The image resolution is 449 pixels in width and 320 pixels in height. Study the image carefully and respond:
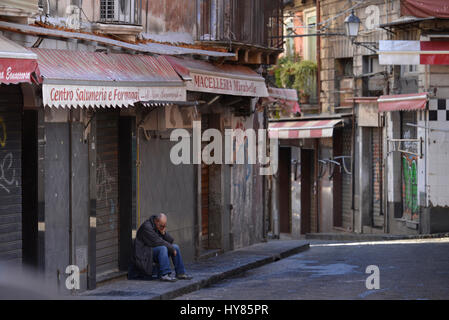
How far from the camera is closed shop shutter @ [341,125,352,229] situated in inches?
1212

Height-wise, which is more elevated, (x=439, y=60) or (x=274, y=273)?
(x=439, y=60)

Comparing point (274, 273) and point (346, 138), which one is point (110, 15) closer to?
point (274, 273)

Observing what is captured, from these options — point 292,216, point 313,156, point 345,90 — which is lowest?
point 292,216

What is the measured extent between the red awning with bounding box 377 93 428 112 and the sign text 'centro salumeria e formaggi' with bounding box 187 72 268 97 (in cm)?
683

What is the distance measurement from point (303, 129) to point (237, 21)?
13480mm

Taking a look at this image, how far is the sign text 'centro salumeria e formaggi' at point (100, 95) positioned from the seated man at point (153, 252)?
2031mm

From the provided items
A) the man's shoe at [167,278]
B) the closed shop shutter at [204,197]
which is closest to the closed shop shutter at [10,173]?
the man's shoe at [167,278]

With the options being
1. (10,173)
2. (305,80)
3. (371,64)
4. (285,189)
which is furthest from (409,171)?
(10,173)

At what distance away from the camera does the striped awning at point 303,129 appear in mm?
30312

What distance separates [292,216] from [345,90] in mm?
6008

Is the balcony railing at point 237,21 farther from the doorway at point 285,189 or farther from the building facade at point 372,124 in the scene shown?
the doorway at point 285,189

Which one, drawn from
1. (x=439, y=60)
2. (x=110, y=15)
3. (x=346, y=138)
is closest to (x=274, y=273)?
(x=110, y=15)
